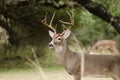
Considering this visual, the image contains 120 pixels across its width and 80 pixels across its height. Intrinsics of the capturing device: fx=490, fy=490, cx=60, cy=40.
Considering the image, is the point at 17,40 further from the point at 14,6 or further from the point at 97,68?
the point at 97,68

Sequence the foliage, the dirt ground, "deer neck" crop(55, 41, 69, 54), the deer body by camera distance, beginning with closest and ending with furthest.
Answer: the deer body → "deer neck" crop(55, 41, 69, 54) → the dirt ground → the foliage

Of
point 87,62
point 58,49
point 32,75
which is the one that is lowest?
point 32,75

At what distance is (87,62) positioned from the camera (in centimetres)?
884

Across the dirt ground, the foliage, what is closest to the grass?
the dirt ground

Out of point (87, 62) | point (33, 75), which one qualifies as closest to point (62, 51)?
point (87, 62)

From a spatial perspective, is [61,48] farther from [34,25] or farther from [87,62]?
[34,25]

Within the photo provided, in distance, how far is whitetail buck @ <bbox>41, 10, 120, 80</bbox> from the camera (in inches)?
339

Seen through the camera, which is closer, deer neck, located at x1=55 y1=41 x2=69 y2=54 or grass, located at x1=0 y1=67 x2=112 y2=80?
deer neck, located at x1=55 y1=41 x2=69 y2=54

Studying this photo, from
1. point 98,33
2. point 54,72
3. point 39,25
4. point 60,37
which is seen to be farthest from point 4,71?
point 98,33

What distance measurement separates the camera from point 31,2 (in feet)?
48.3

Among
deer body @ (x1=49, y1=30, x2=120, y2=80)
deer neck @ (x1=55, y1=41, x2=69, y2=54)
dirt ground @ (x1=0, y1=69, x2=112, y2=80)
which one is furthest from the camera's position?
dirt ground @ (x1=0, y1=69, x2=112, y2=80)

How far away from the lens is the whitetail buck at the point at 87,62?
8.61 meters

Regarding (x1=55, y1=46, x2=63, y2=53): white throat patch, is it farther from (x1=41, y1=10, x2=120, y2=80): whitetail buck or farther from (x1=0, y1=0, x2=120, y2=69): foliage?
(x1=0, y1=0, x2=120, y2=69): foliage

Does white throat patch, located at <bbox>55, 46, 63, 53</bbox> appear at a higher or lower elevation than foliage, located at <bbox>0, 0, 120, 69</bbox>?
higher
